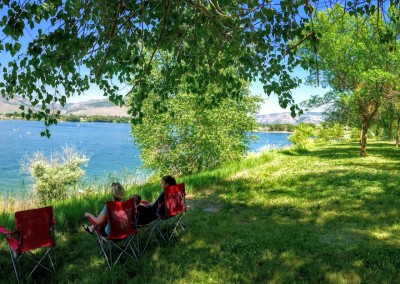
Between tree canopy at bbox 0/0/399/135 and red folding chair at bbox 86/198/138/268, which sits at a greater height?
tree canopy at bbox 0/0/399/135

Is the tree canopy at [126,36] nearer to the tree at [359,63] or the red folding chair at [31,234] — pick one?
the red folding chair at [31,234]

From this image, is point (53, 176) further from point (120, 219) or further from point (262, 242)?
point (262, 242)

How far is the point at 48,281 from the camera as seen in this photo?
200 inches

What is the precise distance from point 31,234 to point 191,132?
1411 cm

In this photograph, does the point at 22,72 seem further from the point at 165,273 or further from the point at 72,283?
the point at 165,273

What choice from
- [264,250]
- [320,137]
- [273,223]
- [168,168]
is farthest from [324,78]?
[320,137]

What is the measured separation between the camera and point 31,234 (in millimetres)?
5219

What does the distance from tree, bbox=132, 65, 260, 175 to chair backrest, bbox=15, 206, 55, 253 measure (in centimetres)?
1241

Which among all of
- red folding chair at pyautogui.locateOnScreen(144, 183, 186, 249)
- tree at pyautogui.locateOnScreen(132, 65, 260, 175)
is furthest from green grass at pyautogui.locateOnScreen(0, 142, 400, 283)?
tree at pyautogui.locateOnScreen(132, 65, 260, 175)

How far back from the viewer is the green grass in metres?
5.07

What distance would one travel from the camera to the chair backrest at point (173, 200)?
21.5 ft

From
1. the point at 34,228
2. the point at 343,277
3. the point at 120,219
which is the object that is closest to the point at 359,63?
the point at 343,277

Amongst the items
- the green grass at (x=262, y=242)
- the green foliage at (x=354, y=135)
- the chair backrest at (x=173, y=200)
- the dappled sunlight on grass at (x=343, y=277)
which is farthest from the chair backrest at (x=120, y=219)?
the green foliage at (x=354, y=135)

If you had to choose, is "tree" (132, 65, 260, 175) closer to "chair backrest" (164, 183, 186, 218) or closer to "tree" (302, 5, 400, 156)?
"tree" (302, 5, 400, 156)
